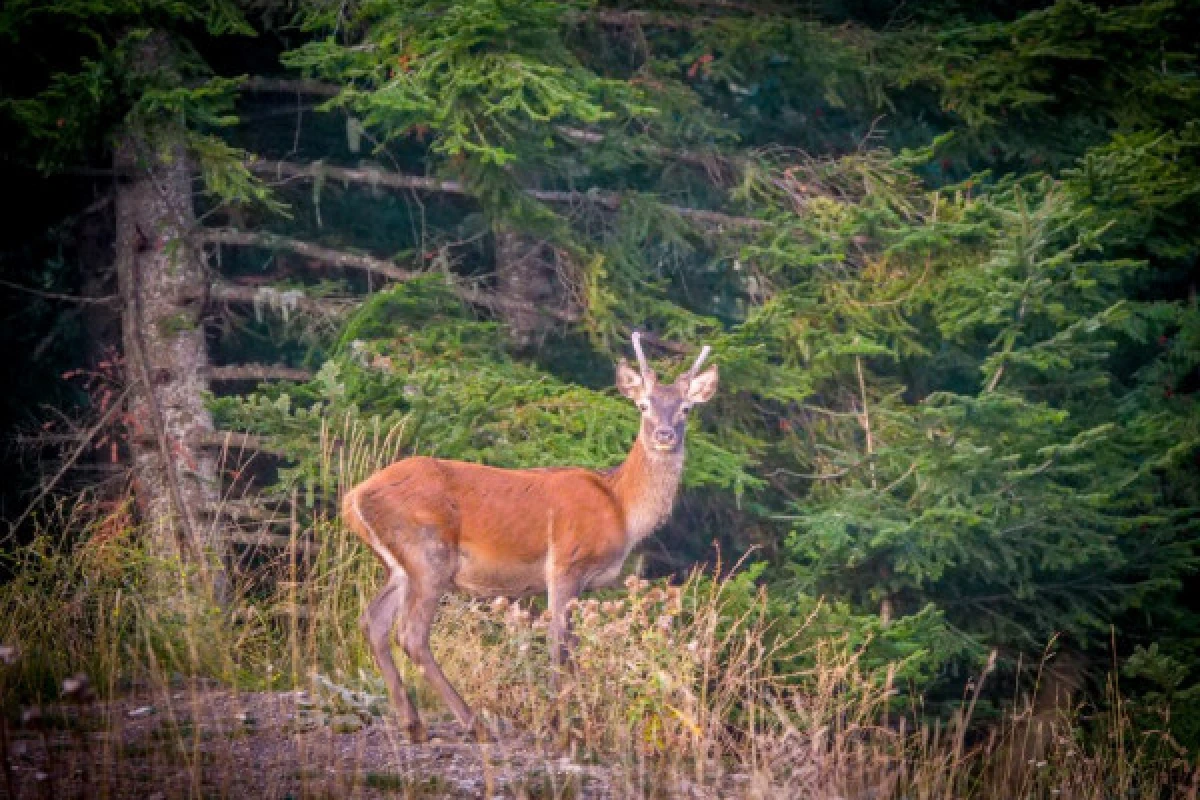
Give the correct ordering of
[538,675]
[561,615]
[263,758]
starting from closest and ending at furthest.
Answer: [263,758] < [538,675] < [561,615]

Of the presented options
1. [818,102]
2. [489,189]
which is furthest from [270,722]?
[818,102]

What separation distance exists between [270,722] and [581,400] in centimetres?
401

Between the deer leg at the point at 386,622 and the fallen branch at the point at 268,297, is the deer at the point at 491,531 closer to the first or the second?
the deer leg at the point at 386,622

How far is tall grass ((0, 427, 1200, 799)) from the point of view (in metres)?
5.81

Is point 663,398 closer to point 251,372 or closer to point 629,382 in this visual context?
point 629,382

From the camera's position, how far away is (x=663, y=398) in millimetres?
8359

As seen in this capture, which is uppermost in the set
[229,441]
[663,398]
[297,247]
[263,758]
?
[297,247]

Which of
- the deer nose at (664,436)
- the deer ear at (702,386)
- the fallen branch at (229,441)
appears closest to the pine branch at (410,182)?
the fallen branch at (229,441)

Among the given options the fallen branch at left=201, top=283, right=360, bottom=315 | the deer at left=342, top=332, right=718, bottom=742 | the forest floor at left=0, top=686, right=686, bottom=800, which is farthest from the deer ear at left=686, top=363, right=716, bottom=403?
the fallen branch at left=201, top=283, right=360, bottom=315

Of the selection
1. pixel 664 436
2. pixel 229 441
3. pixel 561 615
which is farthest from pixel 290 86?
pixel 561 615

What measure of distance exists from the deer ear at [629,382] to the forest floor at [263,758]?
253 cm

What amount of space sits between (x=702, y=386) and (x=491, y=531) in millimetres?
1850

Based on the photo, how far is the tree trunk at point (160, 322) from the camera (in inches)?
442

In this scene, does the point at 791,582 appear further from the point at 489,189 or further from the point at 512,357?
the point at 489,189
